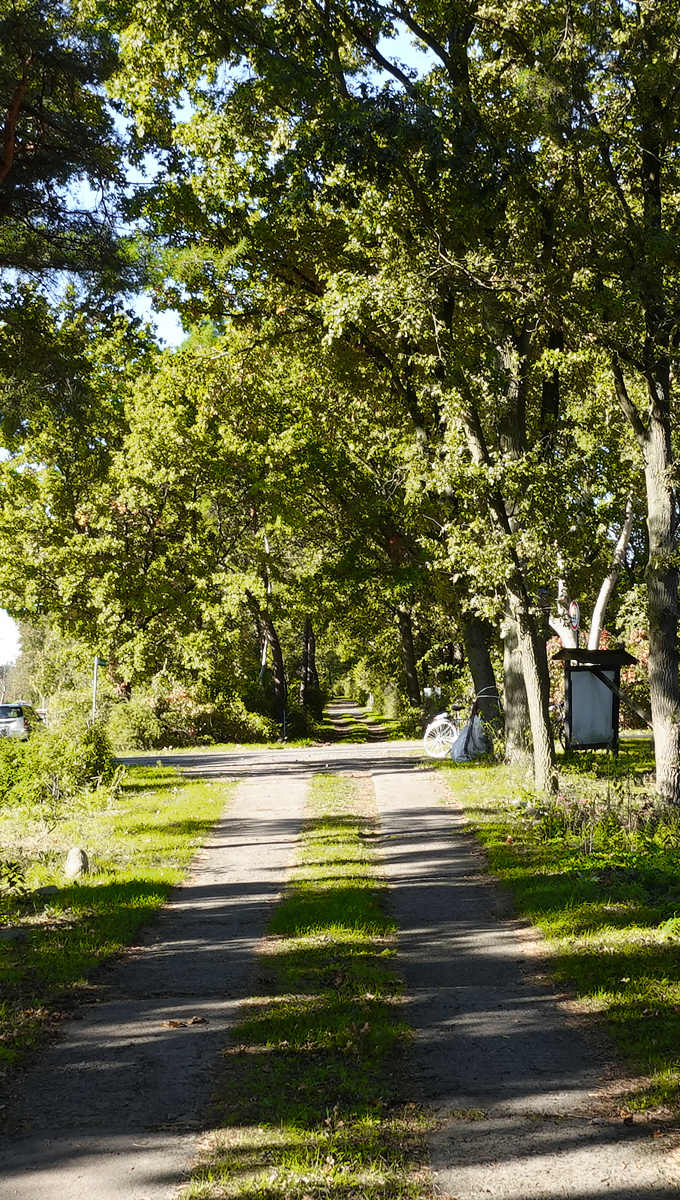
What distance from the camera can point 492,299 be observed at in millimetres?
12492

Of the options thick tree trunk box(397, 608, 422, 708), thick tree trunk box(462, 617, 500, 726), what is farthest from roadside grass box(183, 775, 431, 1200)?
thick tree trunk box(397, 608, 422, 708)

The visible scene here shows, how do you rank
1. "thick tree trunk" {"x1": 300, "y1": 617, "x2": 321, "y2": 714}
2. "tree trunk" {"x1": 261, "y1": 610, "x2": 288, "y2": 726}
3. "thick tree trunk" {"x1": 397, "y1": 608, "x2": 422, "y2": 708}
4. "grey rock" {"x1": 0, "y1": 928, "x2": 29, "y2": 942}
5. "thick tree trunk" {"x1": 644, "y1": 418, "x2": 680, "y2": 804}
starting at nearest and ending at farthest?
1. "grey rock" {"x1": 0, "y1": 928, "x2": 29, "y2": 942}
2. "thick tree trunk" {"x1": 644, "y1": 418, "x2": 680, "y2": 804}
3. "tree trunk" {"x1": 261, "y1": 610, "x2": 288, "y2": 726}
4. "thick tree trunk" {"x1": 397, "y1": 608, "x2": 422, "y2": 708}
5. "thick tree trunk" {"x1": 300, "y1": 617, "x2": 321, "y2": 714}

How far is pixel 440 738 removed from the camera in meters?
21.6

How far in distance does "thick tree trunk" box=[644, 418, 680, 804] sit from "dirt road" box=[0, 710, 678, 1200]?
14.3 ft

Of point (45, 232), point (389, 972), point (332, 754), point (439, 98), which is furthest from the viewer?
point (332, 754)

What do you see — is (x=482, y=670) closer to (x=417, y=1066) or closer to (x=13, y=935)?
(x=13, y=935)

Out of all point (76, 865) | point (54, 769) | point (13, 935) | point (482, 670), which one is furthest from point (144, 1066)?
point (482, 670)

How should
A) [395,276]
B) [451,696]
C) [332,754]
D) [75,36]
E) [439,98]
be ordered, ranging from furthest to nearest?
[451,696] → [332,754] → [395,276] → [439,98] → [75,36]

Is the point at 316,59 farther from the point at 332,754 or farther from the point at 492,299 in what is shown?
the point at 332,754

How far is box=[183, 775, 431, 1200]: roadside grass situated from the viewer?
409cm

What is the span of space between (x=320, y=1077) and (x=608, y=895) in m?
Answer: 4.21

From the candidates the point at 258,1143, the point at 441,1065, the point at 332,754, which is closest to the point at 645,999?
the point at 441,1065

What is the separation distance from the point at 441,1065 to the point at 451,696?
25.9 meters

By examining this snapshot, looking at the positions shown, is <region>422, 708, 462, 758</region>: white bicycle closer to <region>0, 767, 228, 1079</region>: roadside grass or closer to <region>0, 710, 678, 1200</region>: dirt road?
<region>0, 767, 228, 1079</region>: roadside grass
